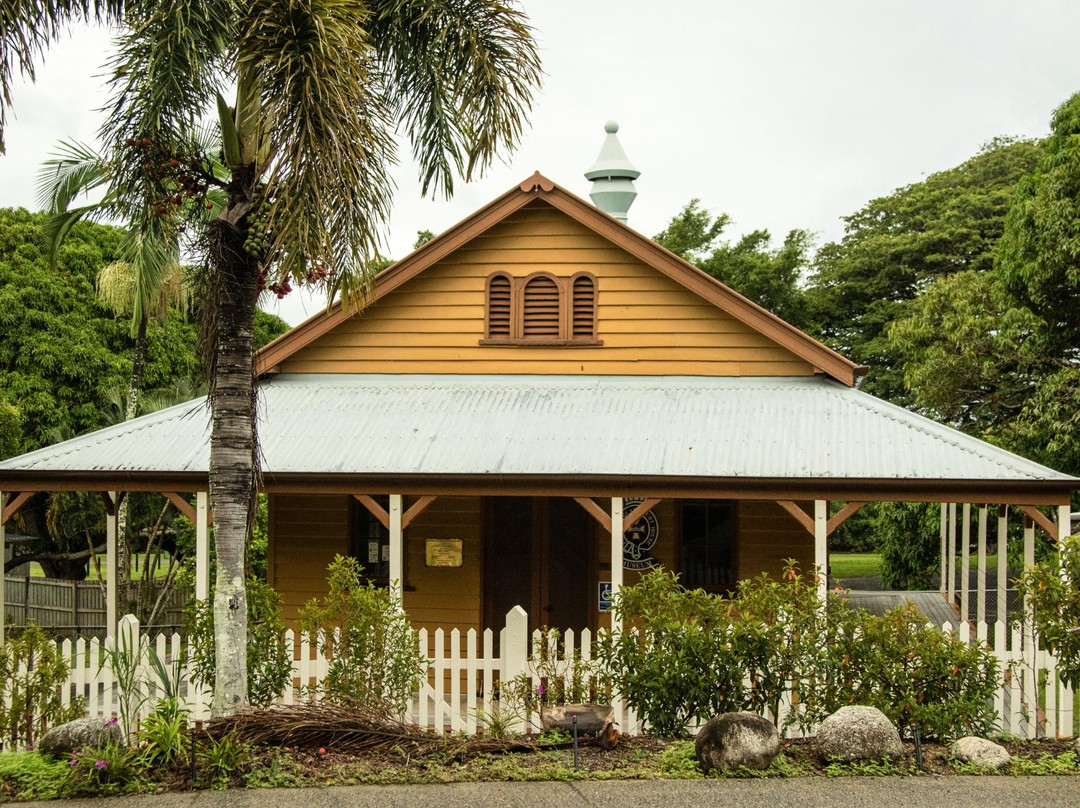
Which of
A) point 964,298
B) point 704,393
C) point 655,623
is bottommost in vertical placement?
point 655,623

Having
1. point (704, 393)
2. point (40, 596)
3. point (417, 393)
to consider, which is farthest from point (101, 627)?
point (704, 393)

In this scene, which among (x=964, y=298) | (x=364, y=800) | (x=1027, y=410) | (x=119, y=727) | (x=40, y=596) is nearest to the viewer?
(x=364, y=800)

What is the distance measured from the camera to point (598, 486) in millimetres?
11562

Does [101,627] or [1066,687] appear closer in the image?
[1066,687]

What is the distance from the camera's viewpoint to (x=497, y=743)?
8.34 metres

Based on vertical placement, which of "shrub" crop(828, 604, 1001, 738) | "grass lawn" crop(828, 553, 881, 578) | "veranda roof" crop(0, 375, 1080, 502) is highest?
Result: "veranda roof" crop(0, 375, 1080, 502)

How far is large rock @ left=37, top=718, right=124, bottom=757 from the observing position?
306 inches

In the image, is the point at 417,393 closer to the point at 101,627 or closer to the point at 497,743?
the point at 497,743

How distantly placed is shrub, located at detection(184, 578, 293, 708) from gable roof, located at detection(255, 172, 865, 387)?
544 cm

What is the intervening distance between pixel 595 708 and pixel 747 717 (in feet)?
4.20

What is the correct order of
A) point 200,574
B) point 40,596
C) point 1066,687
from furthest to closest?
point 40,596
point 200,574
point 1066,687

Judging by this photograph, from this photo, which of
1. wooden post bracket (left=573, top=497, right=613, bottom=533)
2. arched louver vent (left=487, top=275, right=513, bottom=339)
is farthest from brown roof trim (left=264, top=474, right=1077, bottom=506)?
arched louver vent (left=487, top=275, right=513, bottom=339)

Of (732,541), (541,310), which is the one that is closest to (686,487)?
(732,541)

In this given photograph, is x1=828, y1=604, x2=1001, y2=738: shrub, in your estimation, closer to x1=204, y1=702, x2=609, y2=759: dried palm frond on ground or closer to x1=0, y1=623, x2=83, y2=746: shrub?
x1=204, y1=702, x2=609, y2=759: dried palm frond on ground
